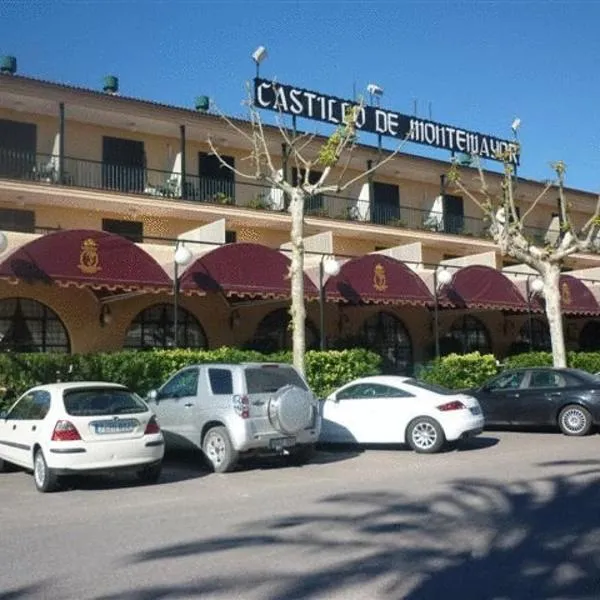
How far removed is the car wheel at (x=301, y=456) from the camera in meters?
13.1

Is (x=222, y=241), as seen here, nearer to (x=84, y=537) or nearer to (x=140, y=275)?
(x=140, y=275)

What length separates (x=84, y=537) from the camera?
26.0ft

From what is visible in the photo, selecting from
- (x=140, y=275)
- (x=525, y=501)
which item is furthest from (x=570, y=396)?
(x=140, y=275)

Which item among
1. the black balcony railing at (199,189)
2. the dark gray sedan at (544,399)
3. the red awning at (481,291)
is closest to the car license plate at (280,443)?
the dark gray sedan at (544,399)

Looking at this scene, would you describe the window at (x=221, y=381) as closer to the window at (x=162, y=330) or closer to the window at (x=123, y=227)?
the window at (x=162, y=330)

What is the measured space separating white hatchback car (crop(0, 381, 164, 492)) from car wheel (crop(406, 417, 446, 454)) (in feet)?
16.6

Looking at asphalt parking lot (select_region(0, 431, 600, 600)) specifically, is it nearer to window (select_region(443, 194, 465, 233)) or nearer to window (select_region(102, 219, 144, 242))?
window (select_region(102, 219, 144, 242))

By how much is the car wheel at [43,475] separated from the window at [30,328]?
1083cm

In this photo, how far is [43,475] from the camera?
10.9 meters

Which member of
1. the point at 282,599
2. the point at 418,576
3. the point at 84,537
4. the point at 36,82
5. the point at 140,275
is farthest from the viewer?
the point at 36,82

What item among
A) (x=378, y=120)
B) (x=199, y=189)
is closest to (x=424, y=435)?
(x=199, y=189)

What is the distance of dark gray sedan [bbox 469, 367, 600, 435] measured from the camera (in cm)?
1644

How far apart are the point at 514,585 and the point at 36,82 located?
862 inches

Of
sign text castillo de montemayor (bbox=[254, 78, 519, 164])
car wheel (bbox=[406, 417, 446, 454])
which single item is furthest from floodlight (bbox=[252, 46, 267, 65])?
car wheel (bbox=[406, 417, 446, 454])
